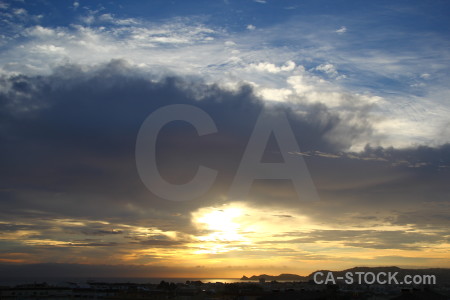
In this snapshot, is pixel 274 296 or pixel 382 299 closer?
pixel 274 296

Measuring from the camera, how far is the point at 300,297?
242 ft

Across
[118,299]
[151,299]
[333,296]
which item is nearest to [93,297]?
[118,299]

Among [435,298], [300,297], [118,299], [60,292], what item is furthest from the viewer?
[60,292]

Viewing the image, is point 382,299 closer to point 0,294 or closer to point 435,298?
point 435,298

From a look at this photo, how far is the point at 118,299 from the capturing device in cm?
7981

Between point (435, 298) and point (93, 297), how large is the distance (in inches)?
2239

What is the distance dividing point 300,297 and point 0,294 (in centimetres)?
5058

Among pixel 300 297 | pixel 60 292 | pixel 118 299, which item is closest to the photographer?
pixel 300 297

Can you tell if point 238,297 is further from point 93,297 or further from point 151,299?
point 93,297

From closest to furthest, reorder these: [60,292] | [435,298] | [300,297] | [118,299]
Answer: [435,298] → [300,297] → [118,299] → [60,292]

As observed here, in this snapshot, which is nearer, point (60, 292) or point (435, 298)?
point (435, 298)

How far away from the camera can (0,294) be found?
257 ft

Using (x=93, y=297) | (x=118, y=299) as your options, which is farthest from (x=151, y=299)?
(x=93, y=297)

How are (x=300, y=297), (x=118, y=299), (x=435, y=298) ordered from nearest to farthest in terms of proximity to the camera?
(x=435, y=298), (x=300, y=297), (x=118, y=299)
